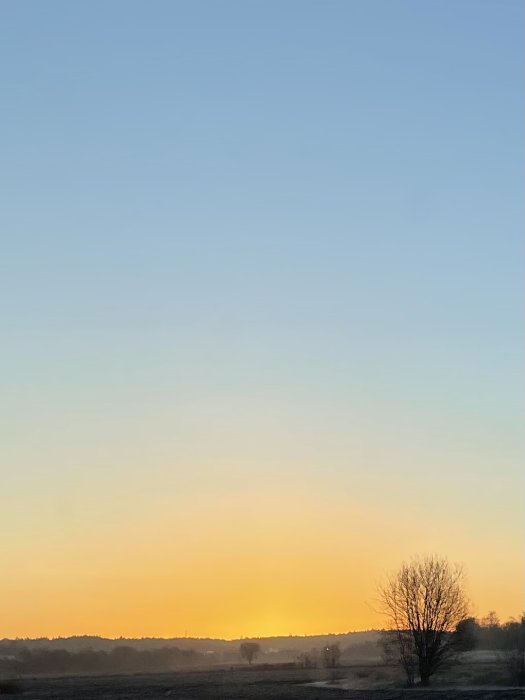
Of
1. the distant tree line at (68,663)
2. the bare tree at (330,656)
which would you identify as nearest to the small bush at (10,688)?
the bare tree at (330,656)

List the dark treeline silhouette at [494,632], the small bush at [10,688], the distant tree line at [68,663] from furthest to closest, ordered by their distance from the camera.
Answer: the distant tree line at [68,663], the dark treeline silhouette at [494,632], the small bush at [10,688]

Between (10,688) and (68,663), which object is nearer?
(10,688)

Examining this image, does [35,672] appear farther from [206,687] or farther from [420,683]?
[420,683]

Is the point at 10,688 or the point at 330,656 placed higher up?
the point at 10,688

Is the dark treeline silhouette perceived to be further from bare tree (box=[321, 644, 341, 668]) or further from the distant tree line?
the distant tree line

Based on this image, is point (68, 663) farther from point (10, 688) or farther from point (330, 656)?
point (10, 688)

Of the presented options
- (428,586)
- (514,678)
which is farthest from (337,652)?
(514,678)

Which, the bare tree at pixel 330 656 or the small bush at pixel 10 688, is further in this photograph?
the bare tree at pixel 330 656

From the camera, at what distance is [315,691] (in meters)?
69.6

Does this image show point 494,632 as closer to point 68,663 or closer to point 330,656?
point 330,656

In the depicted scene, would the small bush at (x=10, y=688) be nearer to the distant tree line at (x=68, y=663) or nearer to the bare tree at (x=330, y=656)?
the bare tree at (x=330, y=656)

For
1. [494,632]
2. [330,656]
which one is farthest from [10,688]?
[494,632]

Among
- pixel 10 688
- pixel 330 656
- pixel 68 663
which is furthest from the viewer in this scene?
pixel 68 663

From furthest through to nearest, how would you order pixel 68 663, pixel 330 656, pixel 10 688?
pixel 68 663
pixel 330 656
pixel 10 688
